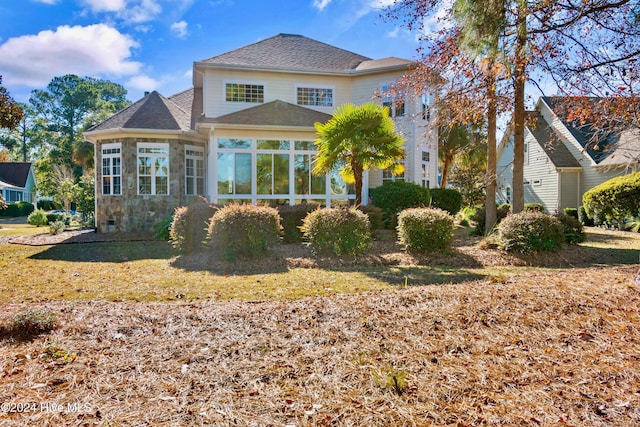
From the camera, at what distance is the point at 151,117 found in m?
15.7

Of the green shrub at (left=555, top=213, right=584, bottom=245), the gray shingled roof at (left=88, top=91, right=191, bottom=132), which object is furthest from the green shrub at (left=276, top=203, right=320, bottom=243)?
the green shrub at (left=555, top=213, right=584, bottom=245)

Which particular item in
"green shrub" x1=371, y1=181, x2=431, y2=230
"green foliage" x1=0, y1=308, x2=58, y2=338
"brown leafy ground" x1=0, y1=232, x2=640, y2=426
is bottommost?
"brown leafy ground" x1=0, y1=232, x2=640, y2=426

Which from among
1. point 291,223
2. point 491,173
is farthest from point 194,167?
point 491,173

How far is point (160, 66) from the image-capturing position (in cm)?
1666

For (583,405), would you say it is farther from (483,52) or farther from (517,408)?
(483,52)

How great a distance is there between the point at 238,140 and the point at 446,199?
892 cm

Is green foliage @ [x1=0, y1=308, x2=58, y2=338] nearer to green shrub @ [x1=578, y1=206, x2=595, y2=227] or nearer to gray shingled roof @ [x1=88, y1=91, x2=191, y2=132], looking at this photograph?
gray shingled roof @ [x1=88, y1=91, x2=191, y2=132]

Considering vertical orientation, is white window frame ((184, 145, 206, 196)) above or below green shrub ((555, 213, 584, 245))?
→ above

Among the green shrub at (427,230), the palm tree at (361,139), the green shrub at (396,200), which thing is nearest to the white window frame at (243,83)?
the palm tree at (361,139)

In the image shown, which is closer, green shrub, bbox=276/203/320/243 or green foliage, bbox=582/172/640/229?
green shrub, bbox=276/203/320/243

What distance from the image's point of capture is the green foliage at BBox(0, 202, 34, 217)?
34.7 meters

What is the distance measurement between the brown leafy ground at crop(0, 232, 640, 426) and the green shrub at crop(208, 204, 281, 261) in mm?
3412

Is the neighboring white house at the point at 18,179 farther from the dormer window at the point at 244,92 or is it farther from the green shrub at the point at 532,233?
the green shrub at the point at 532,233

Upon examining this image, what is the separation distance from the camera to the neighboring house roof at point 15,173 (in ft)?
142
